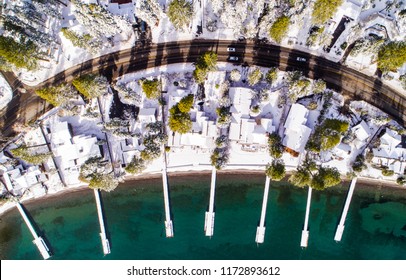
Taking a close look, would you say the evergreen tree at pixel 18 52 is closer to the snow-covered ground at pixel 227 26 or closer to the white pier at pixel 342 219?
the snow-covered ground at pixel 227 26

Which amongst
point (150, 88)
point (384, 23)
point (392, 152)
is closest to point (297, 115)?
point (392, 152)

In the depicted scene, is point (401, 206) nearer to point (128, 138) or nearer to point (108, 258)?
point (128, 138)

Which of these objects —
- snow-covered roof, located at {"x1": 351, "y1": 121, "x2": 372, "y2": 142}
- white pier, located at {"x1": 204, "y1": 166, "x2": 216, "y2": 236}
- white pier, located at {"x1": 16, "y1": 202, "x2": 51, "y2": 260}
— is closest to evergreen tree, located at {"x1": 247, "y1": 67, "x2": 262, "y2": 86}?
snow-covered roof, located at {"x1": 351, "y1": 121, "x2": 372, "y2": 142}

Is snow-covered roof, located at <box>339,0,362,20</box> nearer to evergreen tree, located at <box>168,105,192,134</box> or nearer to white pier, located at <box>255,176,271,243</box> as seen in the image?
white pier, located at <box>255,176,271,243</box>

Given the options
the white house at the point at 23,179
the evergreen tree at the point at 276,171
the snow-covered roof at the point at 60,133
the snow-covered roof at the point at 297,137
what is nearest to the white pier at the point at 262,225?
the evergreen tree at the point at 276,171

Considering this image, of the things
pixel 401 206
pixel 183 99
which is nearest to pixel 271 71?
pixel 183 99

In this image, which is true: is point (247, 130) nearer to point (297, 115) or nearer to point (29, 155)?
point (297, 115)
